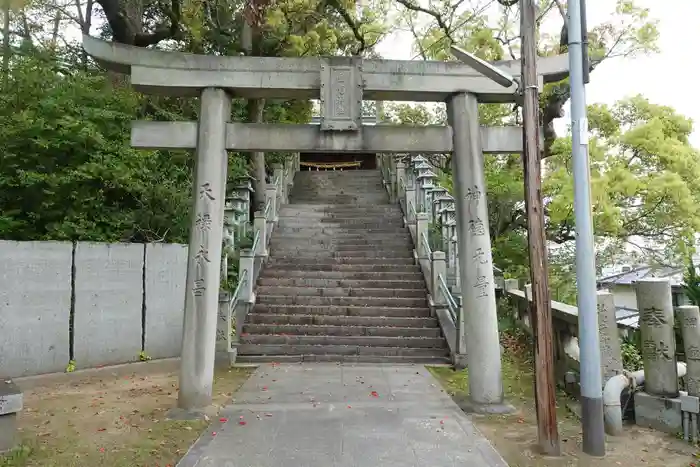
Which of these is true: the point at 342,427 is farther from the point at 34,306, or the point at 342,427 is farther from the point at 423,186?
the point at 423,186

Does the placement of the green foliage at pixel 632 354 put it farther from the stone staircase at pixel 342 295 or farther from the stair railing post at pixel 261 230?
the stair railing post at pixel 261 230

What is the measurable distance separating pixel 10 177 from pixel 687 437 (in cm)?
1083

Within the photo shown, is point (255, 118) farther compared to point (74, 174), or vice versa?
point (255, 118)

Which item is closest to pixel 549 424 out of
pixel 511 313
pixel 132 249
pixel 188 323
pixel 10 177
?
pixel 188 323

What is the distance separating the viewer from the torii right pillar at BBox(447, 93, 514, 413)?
20.8 ft

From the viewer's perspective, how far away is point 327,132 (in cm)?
673

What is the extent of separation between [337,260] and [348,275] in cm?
85

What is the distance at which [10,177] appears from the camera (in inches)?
356

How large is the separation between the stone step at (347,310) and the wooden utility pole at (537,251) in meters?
5.29

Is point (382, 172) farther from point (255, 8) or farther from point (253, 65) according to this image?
point (253, 65)

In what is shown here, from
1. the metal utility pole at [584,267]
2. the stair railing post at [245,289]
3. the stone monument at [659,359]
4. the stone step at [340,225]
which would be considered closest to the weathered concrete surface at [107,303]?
the stair railing post at [245,289]

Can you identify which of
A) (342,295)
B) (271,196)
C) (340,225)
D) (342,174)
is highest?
(342,174)

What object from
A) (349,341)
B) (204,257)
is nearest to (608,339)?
(349,341)

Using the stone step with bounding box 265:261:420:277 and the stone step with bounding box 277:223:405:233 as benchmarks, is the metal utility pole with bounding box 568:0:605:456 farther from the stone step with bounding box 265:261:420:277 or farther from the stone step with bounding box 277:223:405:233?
the stone step with bounding box 277:223:405:233
